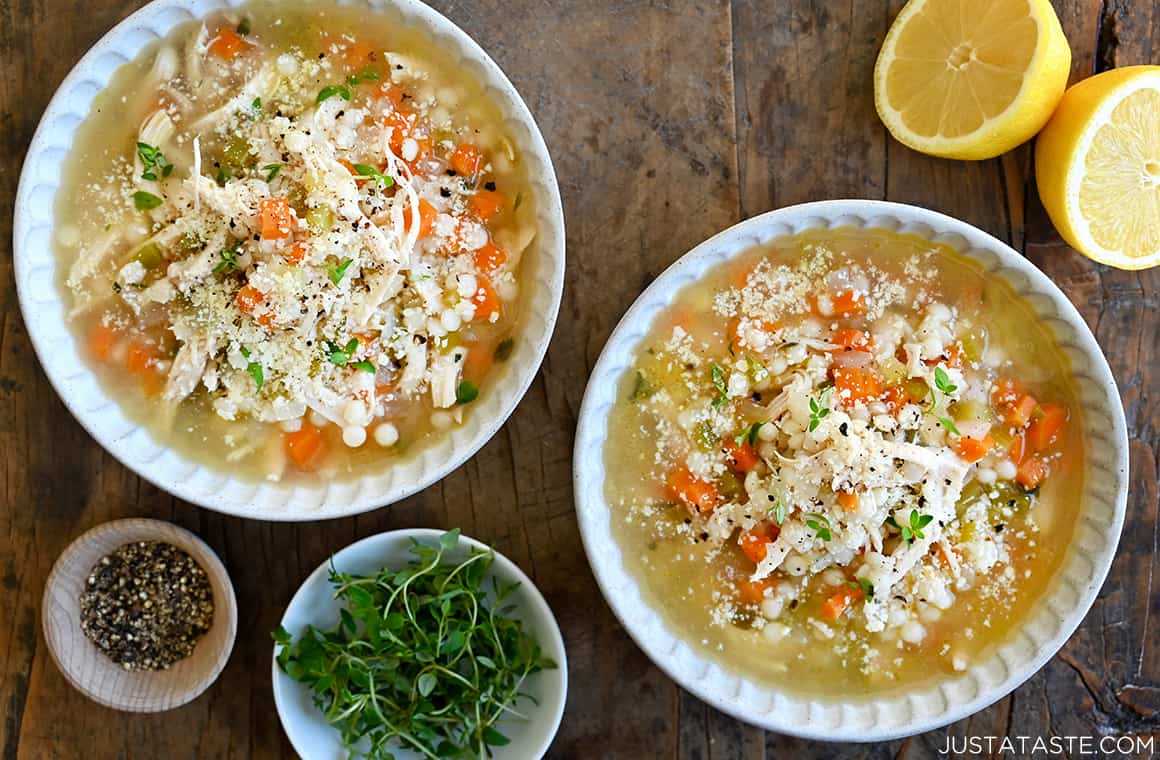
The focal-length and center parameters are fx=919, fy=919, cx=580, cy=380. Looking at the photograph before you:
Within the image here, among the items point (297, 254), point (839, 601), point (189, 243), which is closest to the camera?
point (297, 254)

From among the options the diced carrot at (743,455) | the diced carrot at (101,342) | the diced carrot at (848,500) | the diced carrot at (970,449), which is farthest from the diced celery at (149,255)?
the diced carrot at (970,449)

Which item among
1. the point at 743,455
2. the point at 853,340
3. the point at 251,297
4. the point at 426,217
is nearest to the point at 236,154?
the point at 251,297

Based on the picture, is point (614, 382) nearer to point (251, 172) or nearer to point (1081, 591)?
point (251, 172)

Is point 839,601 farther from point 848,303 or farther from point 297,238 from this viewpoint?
point 297,238

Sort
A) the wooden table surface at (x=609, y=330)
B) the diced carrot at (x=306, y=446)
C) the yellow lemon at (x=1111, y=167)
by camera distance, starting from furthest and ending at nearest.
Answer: the wooden table surface at (x=609, y=330), the diced carrot at (x=306, y=446), the yellow lemon at (x=1111, y=167)

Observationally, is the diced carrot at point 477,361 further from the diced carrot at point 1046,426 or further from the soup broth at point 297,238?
the diced carrot at point 1046,426

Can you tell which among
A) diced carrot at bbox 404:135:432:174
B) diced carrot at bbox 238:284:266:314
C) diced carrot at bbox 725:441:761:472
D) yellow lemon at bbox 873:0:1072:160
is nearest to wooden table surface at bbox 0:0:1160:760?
A: yellow lemon at bbox 873:0:1072:160
